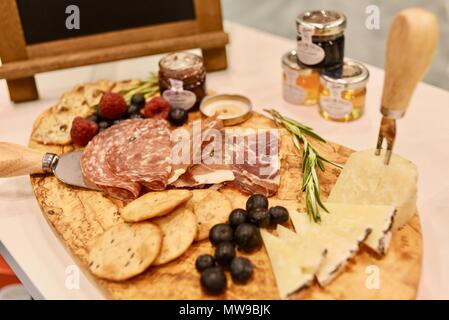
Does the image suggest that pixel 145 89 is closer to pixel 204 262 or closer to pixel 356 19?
pixel 204 262

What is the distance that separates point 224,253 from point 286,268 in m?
0.12

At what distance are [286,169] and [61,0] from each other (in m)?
0.90

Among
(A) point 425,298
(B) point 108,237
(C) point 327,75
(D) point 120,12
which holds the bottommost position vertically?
(A) point 425,298

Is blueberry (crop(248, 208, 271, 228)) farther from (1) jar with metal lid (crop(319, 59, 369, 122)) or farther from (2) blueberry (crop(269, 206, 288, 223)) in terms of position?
(1) jar with metal lid (crop(319, 59, 369, 122))

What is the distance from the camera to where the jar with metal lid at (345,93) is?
146 centimetres

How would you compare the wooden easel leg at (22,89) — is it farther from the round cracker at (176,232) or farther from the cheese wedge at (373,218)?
the cheese wedge at (373,218)

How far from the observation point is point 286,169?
1.31m

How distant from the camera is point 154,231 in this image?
1074 millimetres

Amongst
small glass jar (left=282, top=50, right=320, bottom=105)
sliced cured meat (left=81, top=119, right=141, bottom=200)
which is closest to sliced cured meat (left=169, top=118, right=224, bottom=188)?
sliced cured meat (left=81, top=119, right=141, bottom=200)

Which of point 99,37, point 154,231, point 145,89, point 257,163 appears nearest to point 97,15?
point 99,37

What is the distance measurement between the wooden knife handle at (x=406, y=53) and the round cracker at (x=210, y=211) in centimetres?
40

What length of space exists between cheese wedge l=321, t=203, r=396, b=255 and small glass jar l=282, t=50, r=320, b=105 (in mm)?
578
